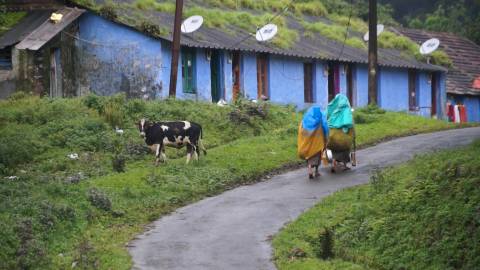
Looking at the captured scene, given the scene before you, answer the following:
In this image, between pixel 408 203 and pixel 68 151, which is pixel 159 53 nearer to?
pixel 68 151

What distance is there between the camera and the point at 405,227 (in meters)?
14.0

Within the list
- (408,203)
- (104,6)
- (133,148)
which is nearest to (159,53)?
(104,6)

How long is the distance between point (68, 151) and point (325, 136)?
645cm

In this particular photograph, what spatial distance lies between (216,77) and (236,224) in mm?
18663

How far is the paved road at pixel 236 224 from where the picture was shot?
544 inches

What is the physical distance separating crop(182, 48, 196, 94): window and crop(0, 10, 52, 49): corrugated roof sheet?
4932 millimetres

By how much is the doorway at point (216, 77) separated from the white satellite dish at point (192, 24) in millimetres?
2508

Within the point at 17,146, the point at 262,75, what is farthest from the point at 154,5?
the point at 17,146

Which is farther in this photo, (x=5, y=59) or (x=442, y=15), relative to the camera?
(x=442, y=15)

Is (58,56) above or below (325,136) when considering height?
above

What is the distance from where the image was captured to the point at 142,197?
18.4m

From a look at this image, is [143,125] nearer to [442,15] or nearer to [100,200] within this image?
[100,200]

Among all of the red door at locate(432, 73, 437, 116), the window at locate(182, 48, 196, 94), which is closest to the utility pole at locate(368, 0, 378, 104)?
the window at locate(182, 48, 196, 94)

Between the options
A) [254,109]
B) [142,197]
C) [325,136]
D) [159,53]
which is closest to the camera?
[142,197]
